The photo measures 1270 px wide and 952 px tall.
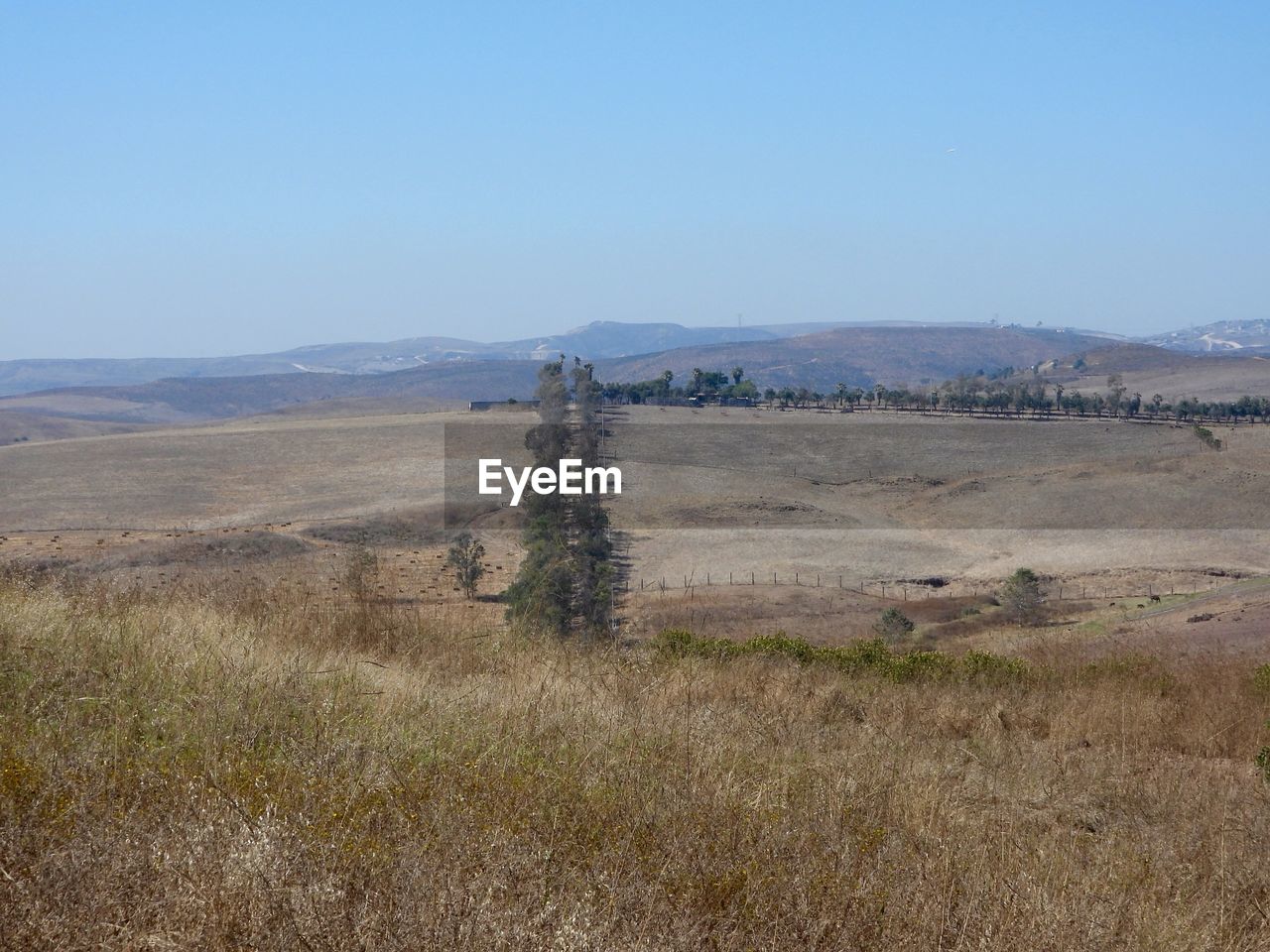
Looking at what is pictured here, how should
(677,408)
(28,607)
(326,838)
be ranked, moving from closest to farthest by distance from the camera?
(326,838)
(28,607)
(677,408)

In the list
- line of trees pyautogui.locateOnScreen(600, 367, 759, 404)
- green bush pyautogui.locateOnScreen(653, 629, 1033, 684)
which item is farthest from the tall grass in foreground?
line of trees pyautogui.locateOnScreen(600, 367, 759, 404)

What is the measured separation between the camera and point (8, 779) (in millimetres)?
3402

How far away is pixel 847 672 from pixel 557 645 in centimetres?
280

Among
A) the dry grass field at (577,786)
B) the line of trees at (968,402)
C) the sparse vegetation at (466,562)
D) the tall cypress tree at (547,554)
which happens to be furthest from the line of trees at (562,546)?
the line of trees at (968,402)

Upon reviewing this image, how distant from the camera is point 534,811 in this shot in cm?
380

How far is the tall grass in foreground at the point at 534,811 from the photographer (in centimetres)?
288

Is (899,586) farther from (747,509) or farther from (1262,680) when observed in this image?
(1262,680)

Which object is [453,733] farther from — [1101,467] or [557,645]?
[1101,467]

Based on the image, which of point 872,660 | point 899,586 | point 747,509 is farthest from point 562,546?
point 747,509

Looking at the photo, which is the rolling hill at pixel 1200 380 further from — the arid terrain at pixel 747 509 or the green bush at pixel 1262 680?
the green bush at pixel 1262 680

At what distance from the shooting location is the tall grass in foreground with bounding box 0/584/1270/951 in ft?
9.45

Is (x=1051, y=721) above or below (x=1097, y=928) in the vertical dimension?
below

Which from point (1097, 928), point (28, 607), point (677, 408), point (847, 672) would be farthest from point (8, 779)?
point (677, 408)

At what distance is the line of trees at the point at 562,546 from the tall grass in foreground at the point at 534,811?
321cm
